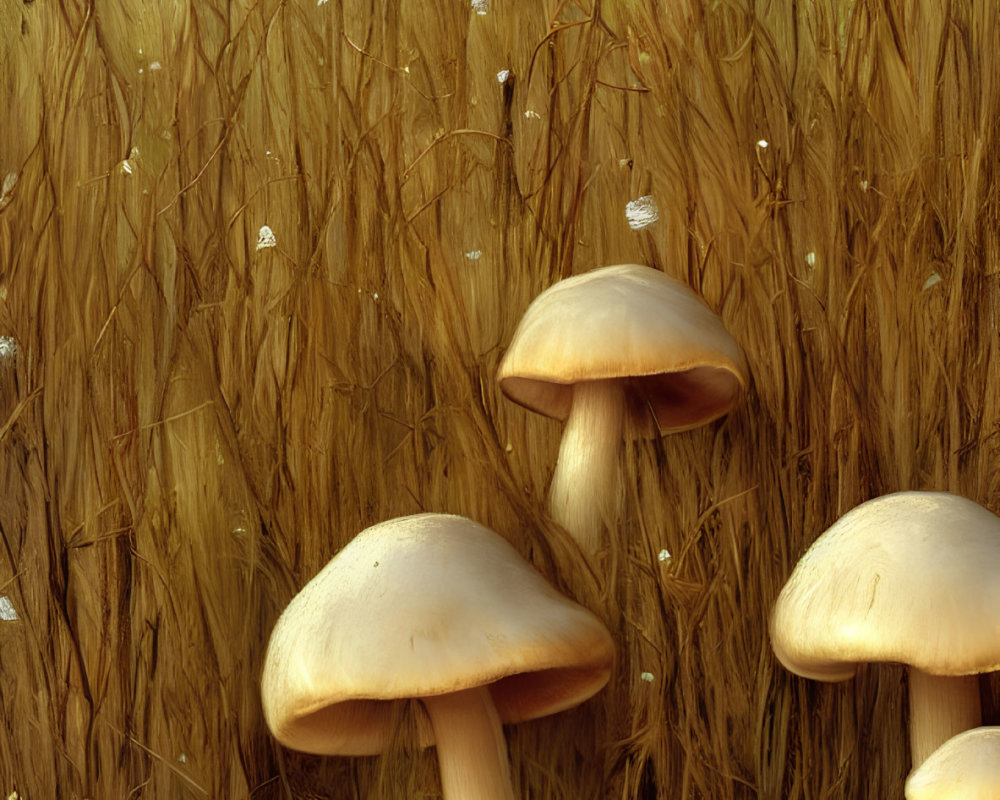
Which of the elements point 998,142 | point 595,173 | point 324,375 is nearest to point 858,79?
Answer: point 998,142

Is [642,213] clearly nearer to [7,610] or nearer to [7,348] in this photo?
[7,348]

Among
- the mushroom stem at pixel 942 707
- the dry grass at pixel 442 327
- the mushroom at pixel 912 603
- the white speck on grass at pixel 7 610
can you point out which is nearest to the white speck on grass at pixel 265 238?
the dry grass at pixel 442 327

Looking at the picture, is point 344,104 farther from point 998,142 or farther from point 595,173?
point 998,142

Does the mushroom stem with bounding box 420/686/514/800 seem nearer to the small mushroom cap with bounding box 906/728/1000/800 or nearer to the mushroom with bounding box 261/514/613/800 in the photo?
the mushroom with bounding box 261/514/613/800

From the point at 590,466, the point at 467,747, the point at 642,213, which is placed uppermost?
the point at 642,213

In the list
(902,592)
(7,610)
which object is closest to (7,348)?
(7,610)

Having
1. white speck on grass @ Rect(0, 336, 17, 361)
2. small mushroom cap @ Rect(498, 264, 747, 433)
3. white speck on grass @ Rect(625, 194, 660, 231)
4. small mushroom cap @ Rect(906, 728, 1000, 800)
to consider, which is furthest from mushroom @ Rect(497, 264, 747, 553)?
white speck on grass @ Rect(0, 336, 17, 361)

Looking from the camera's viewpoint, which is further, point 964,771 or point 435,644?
point 435,644

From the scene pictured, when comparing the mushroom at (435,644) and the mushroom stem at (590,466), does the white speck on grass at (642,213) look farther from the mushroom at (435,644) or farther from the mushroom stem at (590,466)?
the mushroom at (435,644)
